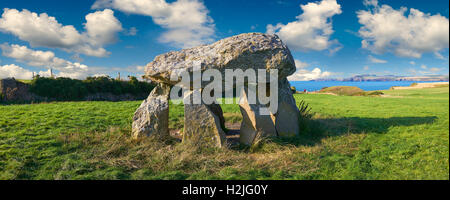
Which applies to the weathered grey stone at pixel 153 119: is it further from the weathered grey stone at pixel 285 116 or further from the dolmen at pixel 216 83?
the weathered grey stone at pixel 285 116

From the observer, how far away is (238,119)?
1111 centimetres

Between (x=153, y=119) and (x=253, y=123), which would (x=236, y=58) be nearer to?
(x=253, y=123)

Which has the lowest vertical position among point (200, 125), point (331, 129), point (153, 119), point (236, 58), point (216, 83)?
point (331, 129)

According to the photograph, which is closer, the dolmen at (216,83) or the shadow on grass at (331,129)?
the dolmen at (216,83)

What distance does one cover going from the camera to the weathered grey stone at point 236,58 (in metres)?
6.83

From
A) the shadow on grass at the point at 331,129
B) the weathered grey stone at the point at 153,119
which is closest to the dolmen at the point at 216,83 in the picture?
the weathered grey stone at the point at 153,119

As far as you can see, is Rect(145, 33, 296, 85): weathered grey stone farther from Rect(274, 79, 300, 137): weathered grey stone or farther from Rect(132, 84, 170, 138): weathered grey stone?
Rect(274, 79, 300, 137): weathered grey stone

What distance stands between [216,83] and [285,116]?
2.55m

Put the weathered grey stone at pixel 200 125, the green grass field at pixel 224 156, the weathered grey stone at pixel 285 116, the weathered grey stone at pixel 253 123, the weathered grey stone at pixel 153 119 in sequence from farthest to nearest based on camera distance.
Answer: the weathered grey stone at pixel 285 116 < the weathered grey stone at pixel 153 119 < the weathered grey stone at pixel 253 123 < the weathered grey stone at pixel 200 125 < the green grass field at pixel 224 156

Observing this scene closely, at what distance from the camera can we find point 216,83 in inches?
281

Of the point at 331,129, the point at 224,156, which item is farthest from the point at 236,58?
the point at 331,129

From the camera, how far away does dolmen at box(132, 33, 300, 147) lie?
6844 millimetres

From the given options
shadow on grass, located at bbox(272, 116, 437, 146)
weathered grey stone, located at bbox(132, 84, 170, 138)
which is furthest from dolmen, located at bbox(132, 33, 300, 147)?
shadow on grass, located at bbox(272, 116, 437, 146)

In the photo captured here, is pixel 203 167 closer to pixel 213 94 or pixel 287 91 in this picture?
pixel 213 94
